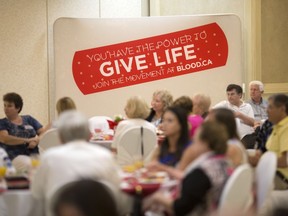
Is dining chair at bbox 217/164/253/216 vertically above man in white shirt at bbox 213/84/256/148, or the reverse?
dining chair at bbox 217/164/253/216

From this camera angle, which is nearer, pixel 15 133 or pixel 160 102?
pixel 15 133

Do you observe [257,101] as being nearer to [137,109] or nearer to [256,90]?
[256,90]

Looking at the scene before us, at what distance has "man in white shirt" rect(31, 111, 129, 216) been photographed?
390cm

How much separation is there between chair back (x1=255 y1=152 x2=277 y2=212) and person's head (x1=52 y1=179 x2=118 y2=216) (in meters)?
2.47

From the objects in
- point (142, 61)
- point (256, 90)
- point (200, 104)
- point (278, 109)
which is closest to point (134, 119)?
point (200, 104)

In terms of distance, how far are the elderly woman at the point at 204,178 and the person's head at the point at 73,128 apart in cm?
59

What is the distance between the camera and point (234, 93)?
340 inches

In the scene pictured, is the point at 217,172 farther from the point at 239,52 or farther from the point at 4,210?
the point at 239,52

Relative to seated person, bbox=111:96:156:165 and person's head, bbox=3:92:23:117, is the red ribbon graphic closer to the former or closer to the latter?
person's head, bbox=3:92:23:117

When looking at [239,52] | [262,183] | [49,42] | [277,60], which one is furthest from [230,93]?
[262,183]

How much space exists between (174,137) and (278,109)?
143 centimetres

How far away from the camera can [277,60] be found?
33.5 ft

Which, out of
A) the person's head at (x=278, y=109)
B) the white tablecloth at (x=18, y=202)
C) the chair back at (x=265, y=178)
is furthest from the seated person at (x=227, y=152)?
the person's head at (x=278, y=109)

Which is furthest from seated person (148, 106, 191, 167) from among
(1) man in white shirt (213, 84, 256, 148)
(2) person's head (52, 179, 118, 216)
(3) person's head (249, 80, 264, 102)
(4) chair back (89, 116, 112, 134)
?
(3) person's head (249, 80, 264, 102)
